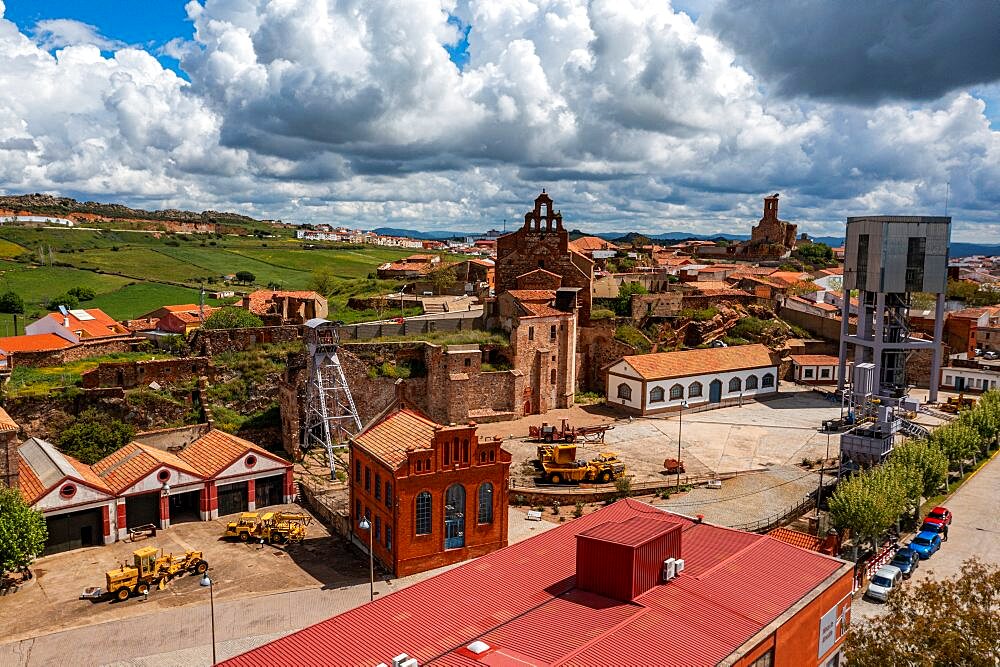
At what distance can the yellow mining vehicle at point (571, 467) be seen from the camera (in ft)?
127

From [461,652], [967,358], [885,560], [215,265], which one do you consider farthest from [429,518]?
[215,265]

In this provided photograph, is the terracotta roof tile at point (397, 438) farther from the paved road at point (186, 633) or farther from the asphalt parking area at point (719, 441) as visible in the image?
the asphalt parking area at point (719, 441)

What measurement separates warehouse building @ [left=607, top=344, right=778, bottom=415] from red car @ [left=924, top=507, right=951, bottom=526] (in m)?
21.0

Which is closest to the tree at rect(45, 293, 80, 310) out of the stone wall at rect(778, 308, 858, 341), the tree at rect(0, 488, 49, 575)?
the tree at rect(0, 488, 49, 575)

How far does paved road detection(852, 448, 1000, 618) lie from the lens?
29.3 m

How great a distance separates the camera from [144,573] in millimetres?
27875

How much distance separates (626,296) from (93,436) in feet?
144

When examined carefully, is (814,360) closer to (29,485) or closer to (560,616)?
(560,616)

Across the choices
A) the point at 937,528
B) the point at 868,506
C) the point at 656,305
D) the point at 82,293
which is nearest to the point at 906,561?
the point at 868,506

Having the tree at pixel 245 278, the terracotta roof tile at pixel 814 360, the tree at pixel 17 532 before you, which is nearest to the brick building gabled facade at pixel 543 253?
the terracotta roof tile at pixel 814 360

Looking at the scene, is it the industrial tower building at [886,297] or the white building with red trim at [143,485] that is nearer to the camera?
the white building with red trim at [143,485]

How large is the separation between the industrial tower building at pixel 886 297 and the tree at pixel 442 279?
39823 mm

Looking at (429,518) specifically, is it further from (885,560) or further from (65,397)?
(65,397)

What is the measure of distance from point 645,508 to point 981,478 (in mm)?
26879
